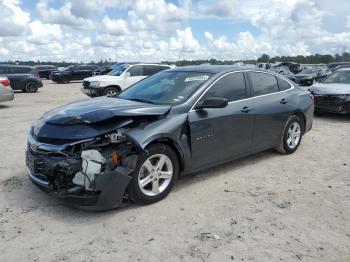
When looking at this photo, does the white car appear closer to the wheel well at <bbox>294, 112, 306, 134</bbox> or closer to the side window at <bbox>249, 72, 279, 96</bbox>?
the wheel well at <bbox>294, 112, 306, 134</bbox>

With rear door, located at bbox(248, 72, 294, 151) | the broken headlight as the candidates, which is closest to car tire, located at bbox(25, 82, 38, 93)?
rear door, located at bbox(248, 72, 294, 151)

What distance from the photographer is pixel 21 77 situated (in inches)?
881

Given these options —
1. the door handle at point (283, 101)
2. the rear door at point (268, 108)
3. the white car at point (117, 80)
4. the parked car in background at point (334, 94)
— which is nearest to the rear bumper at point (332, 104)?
the parked car in background at point (334, 94)

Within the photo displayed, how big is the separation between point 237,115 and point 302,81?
85.2ft

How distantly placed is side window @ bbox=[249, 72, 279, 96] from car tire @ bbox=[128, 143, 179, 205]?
2128 mm

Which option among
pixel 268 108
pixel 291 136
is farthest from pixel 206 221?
pixel 291 136

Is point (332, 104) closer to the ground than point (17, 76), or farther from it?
closer to the ground

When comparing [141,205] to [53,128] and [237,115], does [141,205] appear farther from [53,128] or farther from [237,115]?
[237,115]

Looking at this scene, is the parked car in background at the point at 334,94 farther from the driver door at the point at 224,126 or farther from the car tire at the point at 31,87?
the car tire at the point at 31,87

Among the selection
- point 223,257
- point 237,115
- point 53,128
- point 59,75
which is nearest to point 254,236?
point 223,257

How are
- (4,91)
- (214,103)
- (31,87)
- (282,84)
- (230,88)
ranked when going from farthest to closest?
(31,87) → (4,91) → (282,84) → (230,88) → (214,103)

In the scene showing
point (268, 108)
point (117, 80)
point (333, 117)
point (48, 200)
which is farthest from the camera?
point (117, 80)

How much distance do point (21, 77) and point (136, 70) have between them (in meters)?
8.67

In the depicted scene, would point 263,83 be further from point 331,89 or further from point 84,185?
point 331,89
